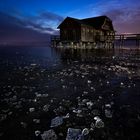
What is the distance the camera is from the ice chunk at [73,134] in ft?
15.8

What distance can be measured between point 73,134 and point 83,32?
41.6 meters

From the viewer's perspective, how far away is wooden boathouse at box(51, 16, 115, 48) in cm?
A: 4381

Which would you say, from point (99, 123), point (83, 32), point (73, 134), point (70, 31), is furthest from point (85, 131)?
point (70, 31)


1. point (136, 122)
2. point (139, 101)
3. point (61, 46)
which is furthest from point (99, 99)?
point (61, 46)

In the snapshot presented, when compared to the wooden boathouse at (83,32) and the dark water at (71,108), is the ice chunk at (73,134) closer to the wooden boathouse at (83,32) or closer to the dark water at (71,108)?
the dark water at (71,108)

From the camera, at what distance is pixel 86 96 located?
8.44 meters

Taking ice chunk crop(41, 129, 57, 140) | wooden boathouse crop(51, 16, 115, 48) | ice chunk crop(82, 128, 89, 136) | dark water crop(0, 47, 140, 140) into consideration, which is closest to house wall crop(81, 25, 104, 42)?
wooden boathouse crop(51, 16, 115, 48)

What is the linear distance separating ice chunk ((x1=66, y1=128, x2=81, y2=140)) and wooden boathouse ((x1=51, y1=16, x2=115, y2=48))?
129 feet

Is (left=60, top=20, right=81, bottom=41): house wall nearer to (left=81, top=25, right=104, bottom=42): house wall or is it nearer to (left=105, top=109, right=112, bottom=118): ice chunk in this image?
(left=81, top=25, right=104, bottom=42): house wall

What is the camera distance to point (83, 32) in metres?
44.6

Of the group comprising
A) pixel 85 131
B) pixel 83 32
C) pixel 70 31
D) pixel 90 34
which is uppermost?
pixel 70 31

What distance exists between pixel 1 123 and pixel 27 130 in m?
1.08

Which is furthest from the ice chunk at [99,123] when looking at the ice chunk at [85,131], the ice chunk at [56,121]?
the ice chunk at [56,121]

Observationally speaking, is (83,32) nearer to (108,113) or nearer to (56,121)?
(108,113)
